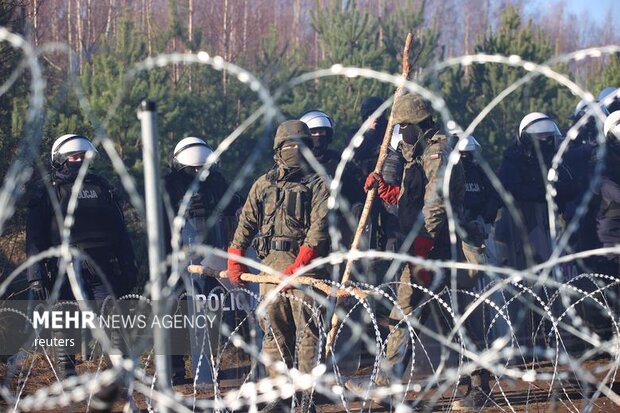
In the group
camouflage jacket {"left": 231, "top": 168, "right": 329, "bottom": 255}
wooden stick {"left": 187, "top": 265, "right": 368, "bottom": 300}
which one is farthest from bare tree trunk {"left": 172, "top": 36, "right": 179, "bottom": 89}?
camouflage jacket {"left": 231, "top": 168, "right": 329, "bottom": 255}

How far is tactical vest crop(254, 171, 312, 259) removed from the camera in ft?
22.1

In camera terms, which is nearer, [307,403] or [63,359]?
[307,403]

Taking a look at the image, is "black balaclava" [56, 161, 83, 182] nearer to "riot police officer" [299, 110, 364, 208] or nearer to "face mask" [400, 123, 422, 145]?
"riot police officer" [299, 110, 364, 208]

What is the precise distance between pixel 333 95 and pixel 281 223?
7984 millimetres

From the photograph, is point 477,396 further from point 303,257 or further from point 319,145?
point 319,145

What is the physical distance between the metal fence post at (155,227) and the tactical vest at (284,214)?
341 centimetres

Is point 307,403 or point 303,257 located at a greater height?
point 303,257

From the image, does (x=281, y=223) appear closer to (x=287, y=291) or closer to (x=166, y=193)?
(x=287, y=291)

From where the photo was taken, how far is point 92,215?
8188mm

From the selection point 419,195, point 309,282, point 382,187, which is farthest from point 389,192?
point 309,282

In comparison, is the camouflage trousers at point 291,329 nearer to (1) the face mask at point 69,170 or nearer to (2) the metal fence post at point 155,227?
(1) the face mask at point 69,170

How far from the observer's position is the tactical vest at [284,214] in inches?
266

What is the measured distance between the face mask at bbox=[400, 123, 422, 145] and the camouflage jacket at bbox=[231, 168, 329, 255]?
0.55 m

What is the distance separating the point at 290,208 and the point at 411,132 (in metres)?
0.81
